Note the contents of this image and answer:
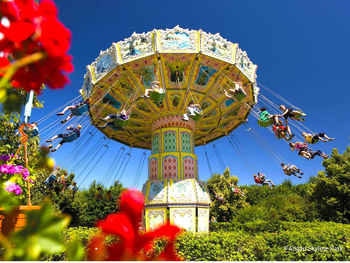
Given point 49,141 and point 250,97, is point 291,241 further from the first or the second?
point 49,141

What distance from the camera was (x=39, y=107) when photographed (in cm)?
607

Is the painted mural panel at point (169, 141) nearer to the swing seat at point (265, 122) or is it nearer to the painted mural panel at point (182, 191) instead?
the painted mural panel at point (182, 191)

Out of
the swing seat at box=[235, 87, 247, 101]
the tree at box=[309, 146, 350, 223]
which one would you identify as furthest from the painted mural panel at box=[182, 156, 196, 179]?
the tree at box=[309, 146, 350, 223]

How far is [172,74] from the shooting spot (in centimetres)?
1027

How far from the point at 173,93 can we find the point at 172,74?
110cm

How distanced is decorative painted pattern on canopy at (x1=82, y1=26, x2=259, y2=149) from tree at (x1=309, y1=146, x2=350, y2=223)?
13.9 m

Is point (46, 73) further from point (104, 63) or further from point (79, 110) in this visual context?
point (104, 63)

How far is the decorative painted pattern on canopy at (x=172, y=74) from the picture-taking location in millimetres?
9352

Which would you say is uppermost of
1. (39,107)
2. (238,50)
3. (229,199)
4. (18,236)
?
(238,50)

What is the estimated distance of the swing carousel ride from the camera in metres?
9.40

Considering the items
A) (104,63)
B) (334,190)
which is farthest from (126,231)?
(334,190)

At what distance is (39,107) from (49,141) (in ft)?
10.8

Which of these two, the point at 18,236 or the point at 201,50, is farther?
the point at 201,50

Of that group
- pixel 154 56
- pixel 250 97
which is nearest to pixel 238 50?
pixel 250 97
